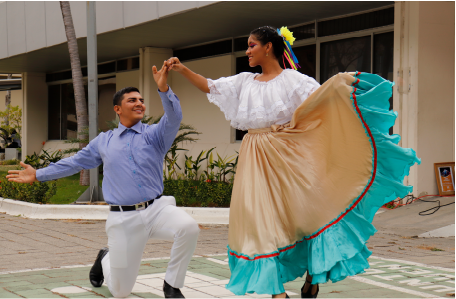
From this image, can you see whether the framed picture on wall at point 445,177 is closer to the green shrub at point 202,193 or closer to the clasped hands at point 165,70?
the green shrub at point 202,193

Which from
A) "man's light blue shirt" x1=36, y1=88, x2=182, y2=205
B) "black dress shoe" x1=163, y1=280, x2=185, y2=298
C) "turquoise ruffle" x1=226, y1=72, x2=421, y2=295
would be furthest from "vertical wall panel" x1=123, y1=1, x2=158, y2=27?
"turquoise ruffle" x1=226, y1=72, x2=421, y2=295

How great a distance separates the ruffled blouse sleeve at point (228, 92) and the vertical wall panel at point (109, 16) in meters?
9.16

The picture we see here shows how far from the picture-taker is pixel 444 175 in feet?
33.3

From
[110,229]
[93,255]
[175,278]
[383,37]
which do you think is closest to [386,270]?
[175,278]

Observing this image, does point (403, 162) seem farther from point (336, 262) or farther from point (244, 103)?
point (244, 103)

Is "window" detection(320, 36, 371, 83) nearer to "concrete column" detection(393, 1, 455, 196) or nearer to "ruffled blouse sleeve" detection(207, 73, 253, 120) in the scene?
"concrete column" detection(393, 1, 455, 196)

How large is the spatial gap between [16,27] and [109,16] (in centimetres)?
543

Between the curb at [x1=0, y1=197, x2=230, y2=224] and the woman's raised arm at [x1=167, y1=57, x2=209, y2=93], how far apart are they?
5.19 metres

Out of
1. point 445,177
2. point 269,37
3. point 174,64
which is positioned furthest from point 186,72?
point 445,177

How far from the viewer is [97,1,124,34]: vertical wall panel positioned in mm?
12859

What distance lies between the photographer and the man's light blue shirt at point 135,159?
14.2 feet

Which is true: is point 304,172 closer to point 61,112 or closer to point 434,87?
point 434,87

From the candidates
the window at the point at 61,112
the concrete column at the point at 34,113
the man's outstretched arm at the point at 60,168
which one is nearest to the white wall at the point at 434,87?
the man's outstretched arm at the point at 60,168

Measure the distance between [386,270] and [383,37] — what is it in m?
6.58
